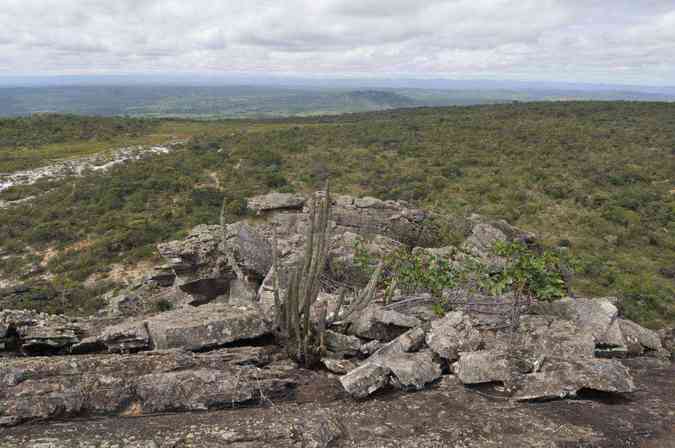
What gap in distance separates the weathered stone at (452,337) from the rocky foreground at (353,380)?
0.03 meters

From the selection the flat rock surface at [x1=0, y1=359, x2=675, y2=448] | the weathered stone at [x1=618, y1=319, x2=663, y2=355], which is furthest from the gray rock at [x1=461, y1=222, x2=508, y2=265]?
the flat rock surface at [x1=0, y1=359, x2=675, y2=448]

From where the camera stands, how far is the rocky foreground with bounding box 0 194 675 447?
507cm

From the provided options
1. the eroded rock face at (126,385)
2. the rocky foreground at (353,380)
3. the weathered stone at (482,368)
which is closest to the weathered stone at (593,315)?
the rocky foreground at (353,380)

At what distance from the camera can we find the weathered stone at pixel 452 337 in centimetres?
693

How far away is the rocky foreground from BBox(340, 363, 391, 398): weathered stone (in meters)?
0.02

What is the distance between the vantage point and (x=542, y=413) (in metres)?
5.61

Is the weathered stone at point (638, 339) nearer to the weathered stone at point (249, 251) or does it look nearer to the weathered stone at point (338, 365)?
the weathered stone at point (338, 365)

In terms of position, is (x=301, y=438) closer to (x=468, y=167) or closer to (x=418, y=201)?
(x=418, y=201)

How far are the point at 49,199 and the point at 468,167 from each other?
1179 inches

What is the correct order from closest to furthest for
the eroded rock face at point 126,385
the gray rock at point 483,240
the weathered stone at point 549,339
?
the eroded rock face at point 126,385, the weathered stone at point 549,339, the gray rock at point 483,240

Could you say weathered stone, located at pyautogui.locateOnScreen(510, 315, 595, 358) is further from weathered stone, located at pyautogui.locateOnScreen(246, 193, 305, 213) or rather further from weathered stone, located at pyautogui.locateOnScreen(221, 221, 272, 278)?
weathered stone, located at pyautogui.locateOnScreen(246, 193, 305, 213)

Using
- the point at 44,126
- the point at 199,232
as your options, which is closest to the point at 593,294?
the point at 199,232

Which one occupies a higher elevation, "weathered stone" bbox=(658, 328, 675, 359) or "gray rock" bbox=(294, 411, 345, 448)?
"gray rock" bbox=(294, 411, 345, 448)

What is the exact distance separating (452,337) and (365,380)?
1.98 meters
